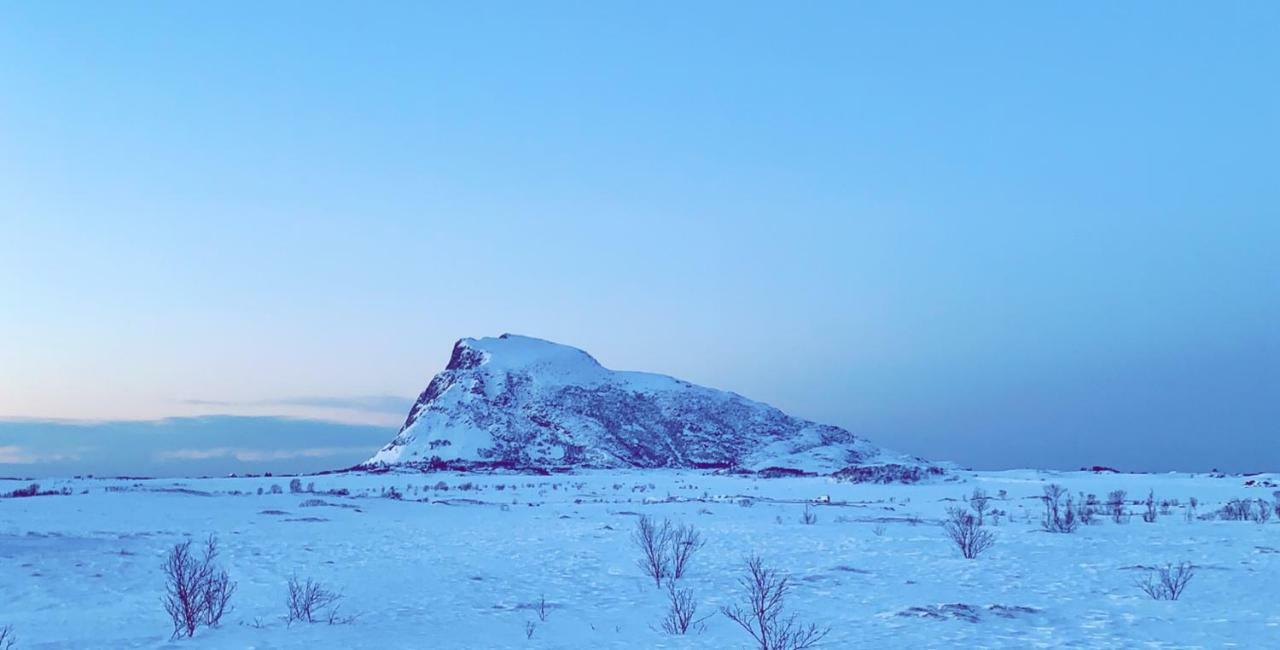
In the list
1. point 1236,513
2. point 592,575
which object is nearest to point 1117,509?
point 1236,513

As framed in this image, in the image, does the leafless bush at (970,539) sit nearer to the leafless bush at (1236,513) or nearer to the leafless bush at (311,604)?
the leafless bush at (1236,513)

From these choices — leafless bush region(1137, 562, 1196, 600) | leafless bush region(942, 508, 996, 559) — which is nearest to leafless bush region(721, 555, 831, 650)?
leafless bush region(1137, 562, 1196, 600)

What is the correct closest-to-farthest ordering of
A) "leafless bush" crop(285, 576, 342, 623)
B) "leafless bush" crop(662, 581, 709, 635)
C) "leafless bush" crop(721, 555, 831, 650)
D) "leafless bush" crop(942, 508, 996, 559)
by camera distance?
1. "leafless bush" crop(721, 555, 831, 650)
2. "leafless bush" crop(662, 581, 709, 635)
3. "leafless bush" crop(285, 576, 342, 623)
4. "leafless bush" crop(942, 508, 996, 559)

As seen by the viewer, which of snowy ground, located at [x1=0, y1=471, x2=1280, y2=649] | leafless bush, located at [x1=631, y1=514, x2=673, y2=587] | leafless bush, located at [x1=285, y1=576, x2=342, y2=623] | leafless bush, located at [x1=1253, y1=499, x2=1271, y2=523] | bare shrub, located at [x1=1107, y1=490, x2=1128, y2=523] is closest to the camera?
snowy ground, located at [x1=0, y1=471, x2=1280, y2=649]

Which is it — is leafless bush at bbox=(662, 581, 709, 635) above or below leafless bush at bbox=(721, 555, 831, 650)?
below

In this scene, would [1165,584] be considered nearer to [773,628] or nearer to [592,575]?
[773,628]

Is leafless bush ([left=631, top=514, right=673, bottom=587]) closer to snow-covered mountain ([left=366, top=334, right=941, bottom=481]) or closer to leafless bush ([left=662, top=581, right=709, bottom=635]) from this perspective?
leafless bush ([left=662, top=581, right=709, bottom=635])
